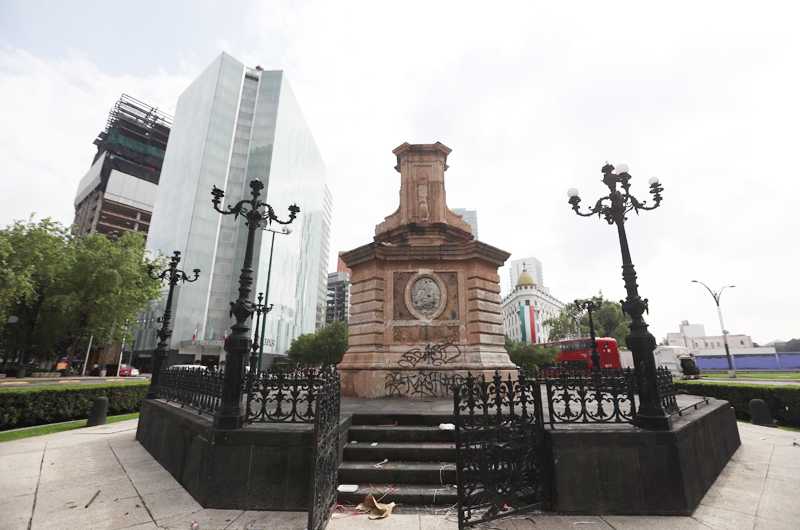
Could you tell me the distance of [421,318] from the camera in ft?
39.8

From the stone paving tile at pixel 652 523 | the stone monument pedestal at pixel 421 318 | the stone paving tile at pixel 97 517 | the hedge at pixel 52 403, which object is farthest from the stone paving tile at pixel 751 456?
the hedge at pixel 52 403

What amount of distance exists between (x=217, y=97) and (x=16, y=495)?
6103 centimetres

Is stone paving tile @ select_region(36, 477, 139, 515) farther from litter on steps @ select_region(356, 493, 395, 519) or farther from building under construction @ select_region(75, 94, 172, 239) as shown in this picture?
building under construction @ select_region(75, 94, 172, 239)

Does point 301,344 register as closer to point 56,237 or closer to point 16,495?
point 56,237

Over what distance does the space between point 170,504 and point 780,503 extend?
31.6 ft

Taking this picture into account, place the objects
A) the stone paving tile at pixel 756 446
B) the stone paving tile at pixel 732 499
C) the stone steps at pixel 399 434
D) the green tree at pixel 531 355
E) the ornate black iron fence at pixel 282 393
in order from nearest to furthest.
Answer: the stone paving tile at pixel 732 499, the ornate black iron fence at pixel 282 393, the stone steps at pixel 399 434, the stone paving tile at pixel 756 446, the green tree at pixel 531 355

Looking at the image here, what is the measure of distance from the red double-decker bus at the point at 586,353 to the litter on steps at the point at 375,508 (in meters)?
27.3

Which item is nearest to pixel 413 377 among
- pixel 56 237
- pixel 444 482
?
pixel 444 482

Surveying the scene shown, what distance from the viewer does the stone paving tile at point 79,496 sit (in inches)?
220

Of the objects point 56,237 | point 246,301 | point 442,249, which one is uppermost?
point 56,237

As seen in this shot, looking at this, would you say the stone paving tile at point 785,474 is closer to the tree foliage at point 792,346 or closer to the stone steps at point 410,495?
the stone steps at point 410,495

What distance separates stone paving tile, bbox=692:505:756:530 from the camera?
4781 millimetres

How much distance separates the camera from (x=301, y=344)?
52.9 m

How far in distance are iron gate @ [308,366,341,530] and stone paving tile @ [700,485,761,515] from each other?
19.2 feet
